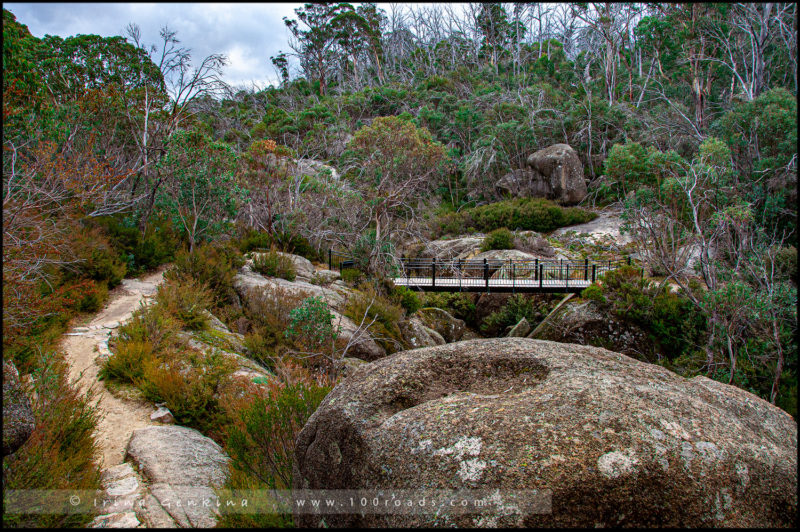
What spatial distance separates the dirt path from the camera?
4859 millimetres

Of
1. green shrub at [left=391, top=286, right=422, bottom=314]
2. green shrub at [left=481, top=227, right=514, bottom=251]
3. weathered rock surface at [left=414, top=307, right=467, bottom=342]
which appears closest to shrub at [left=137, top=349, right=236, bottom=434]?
green shrub at [left=391, top=286, right=422, bottom=314]

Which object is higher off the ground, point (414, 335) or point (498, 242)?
point (498, 242)

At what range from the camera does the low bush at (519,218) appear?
2519 cm

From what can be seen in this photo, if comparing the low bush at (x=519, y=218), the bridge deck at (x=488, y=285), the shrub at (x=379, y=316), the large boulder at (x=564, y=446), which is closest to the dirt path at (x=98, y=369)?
the large boulder at (x=564, y=446)

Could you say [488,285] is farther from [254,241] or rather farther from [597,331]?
[254,241]

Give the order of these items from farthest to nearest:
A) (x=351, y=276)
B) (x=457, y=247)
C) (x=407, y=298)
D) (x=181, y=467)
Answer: (x=457, y=247), (x=351, y=276), (x=407, y=298), (x=181, y=467)

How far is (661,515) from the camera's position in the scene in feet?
6.80

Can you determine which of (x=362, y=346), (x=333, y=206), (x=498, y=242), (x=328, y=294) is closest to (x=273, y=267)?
(x=328, y=294)

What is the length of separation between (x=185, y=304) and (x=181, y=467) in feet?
14.6

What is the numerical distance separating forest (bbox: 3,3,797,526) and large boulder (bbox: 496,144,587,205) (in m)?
1.13

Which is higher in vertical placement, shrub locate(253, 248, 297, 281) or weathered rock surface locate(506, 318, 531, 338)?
shrub locate(253, 248, 297, 281)

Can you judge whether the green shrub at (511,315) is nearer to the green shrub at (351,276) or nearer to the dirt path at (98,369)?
the green shrub at (351,276)

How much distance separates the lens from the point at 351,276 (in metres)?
14.3

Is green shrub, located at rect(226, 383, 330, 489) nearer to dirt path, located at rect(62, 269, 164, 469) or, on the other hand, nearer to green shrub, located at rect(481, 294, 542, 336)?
dirt path, located at rect(62, 269, 164, 469)
